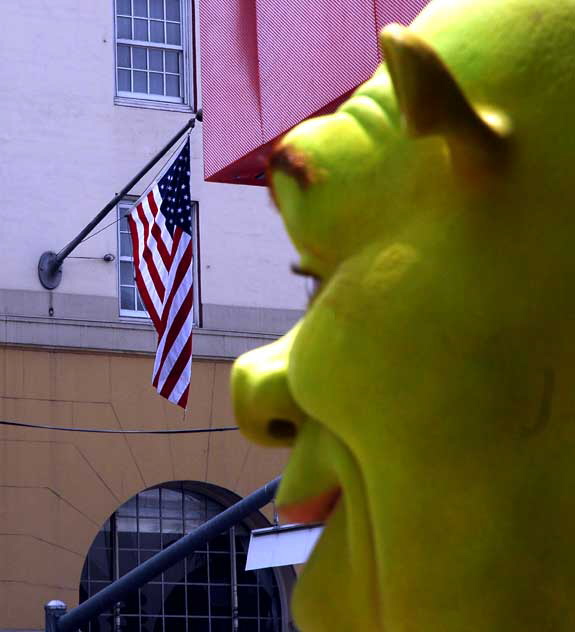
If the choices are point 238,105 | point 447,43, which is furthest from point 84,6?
point 447,43

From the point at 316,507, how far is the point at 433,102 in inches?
25.9

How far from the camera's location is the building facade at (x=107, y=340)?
Answer: 17938 millimetres

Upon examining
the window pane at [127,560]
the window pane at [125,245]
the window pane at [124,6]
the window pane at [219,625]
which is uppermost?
the window pane at [124,6]

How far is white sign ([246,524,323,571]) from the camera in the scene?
32.9ft

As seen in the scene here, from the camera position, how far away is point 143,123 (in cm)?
1941

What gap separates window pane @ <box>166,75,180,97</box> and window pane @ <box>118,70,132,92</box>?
539 mm

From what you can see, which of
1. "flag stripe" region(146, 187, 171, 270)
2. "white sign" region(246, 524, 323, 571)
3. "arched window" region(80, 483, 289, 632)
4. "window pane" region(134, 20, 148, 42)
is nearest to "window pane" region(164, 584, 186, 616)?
"arched window" region(80, 483, 289, 632)

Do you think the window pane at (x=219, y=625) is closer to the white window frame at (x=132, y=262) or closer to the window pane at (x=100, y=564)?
the window pane at (x=100, y=564)

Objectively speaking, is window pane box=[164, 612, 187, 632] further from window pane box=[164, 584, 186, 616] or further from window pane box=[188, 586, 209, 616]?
window pane box=[188, 586, 209, 616]

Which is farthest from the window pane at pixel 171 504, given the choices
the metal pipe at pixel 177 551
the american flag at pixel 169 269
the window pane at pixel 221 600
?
the metal pipe at pixel 177 551

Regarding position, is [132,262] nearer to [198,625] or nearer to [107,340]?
[107,340]

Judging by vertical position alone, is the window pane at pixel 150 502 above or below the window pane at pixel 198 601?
above

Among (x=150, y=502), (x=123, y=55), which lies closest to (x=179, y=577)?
(x=150, y=502)

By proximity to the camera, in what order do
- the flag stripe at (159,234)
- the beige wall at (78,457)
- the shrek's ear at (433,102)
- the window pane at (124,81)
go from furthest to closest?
1. the window pane at (124,81)
2. the beige wall at (78,457)
3. the flag stripe at (159,234)
4. the shrek's ear at (433,102)
